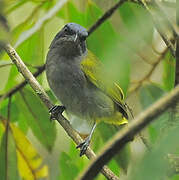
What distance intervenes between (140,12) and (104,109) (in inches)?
28.7

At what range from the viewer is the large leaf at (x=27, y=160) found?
2555 millimetres

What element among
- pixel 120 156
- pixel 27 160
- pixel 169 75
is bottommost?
pixel 120 156

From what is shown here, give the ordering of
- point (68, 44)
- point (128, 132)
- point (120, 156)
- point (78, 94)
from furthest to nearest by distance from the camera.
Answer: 1. point (68, 44)
2. point (78, 94)
3. point (120, 156)
4. point (128, 132)

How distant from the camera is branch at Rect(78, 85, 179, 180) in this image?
0.66 m

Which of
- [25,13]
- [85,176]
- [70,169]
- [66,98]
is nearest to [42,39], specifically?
[66,98]

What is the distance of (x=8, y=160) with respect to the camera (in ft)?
7.98

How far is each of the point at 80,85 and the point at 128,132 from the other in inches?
91.6

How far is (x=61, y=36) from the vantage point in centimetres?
311

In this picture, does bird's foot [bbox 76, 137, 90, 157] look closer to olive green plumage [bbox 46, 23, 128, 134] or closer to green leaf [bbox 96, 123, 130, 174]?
green leaf [bbox 96, 123, 130, 174]

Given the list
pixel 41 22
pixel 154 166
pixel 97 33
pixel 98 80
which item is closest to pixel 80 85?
pixel 98 80

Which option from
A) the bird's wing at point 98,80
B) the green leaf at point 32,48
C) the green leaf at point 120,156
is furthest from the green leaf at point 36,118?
the bird's wing at point 98,80

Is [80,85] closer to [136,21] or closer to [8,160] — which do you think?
[136,21]

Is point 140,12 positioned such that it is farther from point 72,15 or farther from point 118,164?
point 118,164

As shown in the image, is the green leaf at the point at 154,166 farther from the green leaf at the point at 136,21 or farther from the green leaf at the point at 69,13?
the green leaf at the point at 69,13
